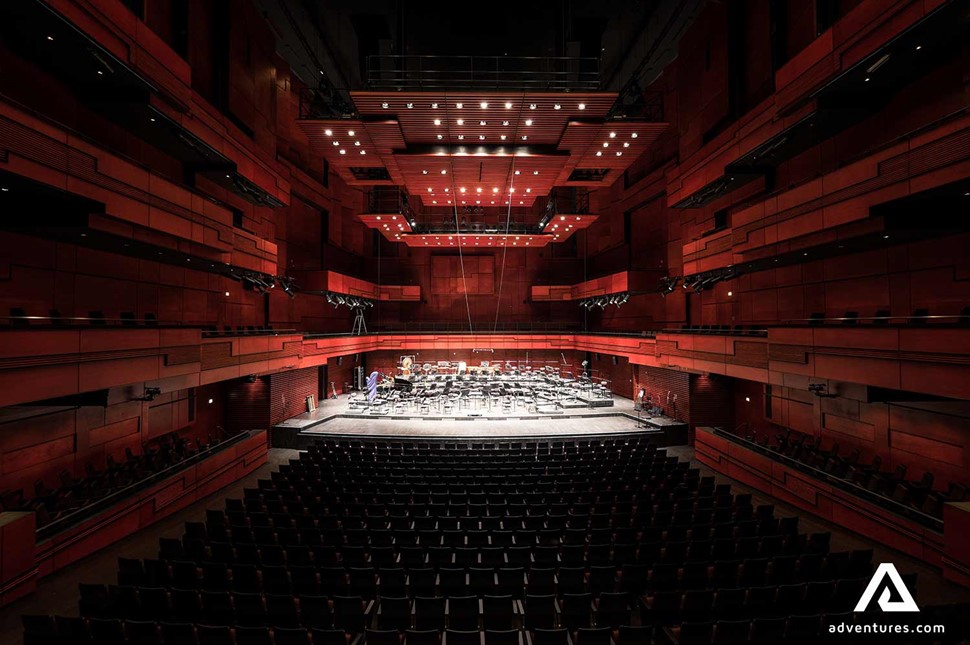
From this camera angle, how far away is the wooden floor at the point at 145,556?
6.01m

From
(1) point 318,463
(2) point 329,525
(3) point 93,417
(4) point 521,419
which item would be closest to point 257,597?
(2) point 329,525

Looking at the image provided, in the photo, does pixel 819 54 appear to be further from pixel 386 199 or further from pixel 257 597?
pixel 386 199

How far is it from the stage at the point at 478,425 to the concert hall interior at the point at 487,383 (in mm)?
209

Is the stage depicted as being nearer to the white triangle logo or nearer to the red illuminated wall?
the red illuminated wall

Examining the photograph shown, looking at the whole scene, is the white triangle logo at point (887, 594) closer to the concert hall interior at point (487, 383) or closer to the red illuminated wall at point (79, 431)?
the concert hall interior at point (487, 383)

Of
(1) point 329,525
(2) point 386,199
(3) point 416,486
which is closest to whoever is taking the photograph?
(1) point 329,525

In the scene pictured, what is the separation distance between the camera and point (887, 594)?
505 centimetres

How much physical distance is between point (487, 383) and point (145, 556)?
1443cm

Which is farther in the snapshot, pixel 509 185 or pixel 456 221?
pixel 456 221

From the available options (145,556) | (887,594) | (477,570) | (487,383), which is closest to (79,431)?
(145,556)

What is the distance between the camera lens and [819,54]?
9578 millimetres

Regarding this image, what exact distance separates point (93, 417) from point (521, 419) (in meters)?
13.5

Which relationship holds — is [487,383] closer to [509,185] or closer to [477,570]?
[509,185]

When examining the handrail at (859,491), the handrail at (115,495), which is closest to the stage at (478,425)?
the handrail at (115,495)
